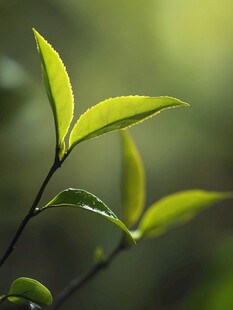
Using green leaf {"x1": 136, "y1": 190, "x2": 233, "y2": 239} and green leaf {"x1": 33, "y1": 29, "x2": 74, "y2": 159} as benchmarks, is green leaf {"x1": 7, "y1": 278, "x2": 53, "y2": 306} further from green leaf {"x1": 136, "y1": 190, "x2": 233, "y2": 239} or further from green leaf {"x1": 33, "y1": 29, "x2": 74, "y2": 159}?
green leaf {"x1": 136, "y1": 190, "x2": 233, "y2": 239}

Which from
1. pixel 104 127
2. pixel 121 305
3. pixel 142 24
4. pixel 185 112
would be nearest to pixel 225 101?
pixel 185 112

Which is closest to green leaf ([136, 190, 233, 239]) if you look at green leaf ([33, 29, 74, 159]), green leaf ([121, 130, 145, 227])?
green leaf ([121, 130, 145, 227])

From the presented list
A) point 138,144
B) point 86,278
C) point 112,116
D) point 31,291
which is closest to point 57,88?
point 112,116

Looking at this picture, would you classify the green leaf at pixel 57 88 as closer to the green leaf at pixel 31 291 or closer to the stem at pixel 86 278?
the green leaf at pixel 31 291

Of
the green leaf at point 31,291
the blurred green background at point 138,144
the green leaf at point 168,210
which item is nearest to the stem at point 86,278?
the green leaf at point 168,210

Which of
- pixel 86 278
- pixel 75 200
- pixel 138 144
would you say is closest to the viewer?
pixel 75 200

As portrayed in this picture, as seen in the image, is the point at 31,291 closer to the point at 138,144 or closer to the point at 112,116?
the point at 112,116
